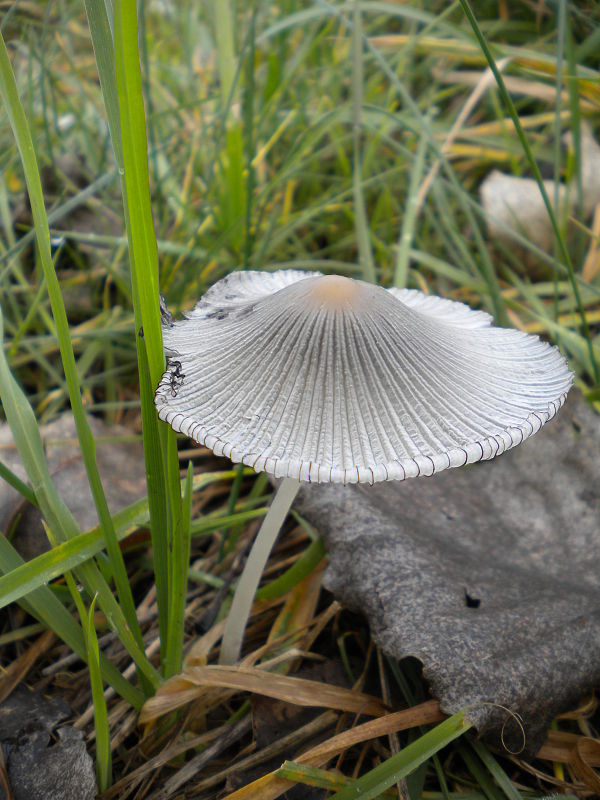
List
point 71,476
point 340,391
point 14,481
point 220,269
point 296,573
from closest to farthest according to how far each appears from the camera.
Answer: point 340,391 → point 14,481 → point 296,573 → point 71,476 → point 220,269

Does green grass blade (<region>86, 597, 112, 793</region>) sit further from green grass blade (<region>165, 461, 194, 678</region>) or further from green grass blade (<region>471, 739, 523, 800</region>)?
green grass blade (<region>471, 739, 523, 800</region>)

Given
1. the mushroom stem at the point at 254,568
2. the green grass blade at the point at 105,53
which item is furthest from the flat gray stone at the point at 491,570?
the green grass blade at the point at 105,53

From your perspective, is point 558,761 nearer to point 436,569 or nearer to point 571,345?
point 436,569

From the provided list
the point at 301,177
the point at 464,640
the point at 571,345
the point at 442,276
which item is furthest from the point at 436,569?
the point at 301,177

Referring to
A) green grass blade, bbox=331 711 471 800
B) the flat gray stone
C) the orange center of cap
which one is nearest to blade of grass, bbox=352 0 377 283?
the flat gray stone

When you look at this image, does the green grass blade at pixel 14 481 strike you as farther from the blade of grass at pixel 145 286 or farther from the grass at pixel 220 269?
the blade of grass at pixel 145 286

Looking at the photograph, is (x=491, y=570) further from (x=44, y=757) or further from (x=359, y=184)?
(x=359, y=184)

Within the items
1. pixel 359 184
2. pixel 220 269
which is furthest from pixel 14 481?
pixel 359 184
